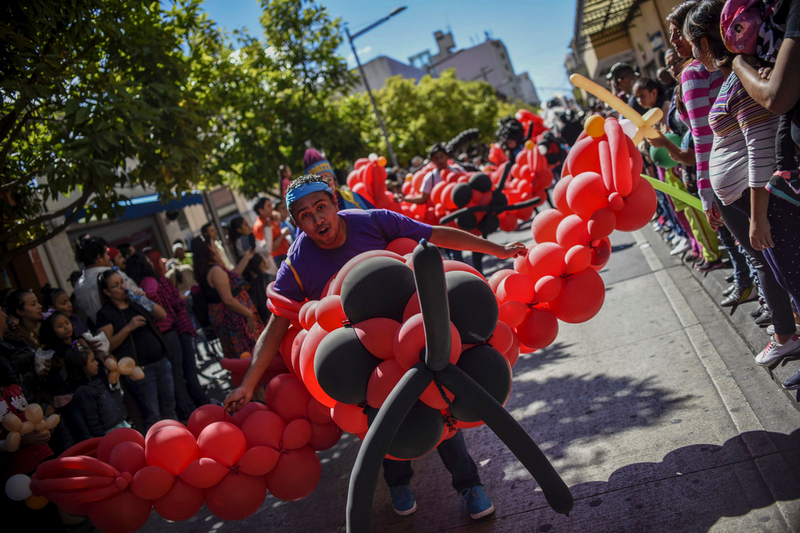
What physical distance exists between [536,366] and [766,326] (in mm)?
1753

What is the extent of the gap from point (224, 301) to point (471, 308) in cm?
420

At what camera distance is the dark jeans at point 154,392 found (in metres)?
5.11

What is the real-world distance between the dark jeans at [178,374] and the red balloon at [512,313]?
4004mm

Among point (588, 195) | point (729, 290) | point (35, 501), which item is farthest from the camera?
point (729, 290)

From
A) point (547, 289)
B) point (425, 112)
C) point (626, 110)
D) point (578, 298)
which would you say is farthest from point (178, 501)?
point (425, 112)

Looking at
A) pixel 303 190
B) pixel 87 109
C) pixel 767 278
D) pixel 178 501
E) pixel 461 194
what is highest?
pixel 87 109

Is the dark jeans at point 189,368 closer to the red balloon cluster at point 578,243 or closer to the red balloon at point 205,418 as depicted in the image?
the red balloon at point 205,418

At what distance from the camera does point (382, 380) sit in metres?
2.00

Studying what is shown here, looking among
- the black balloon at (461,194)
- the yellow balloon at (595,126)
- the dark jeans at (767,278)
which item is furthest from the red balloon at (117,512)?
the black balloon at (461,194)

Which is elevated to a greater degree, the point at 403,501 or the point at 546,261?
the point at 546,261

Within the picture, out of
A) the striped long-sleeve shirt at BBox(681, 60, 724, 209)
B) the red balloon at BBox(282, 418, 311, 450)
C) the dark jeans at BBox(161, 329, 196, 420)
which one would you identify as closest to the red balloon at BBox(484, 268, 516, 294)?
the red balloon at BBox(282, 418, 311, 450)

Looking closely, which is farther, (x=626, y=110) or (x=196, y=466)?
(x=626, y=110)

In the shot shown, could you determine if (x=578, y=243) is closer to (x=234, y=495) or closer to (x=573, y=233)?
(x=573, y=233)

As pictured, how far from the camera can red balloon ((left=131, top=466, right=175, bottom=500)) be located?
8.03 ft
